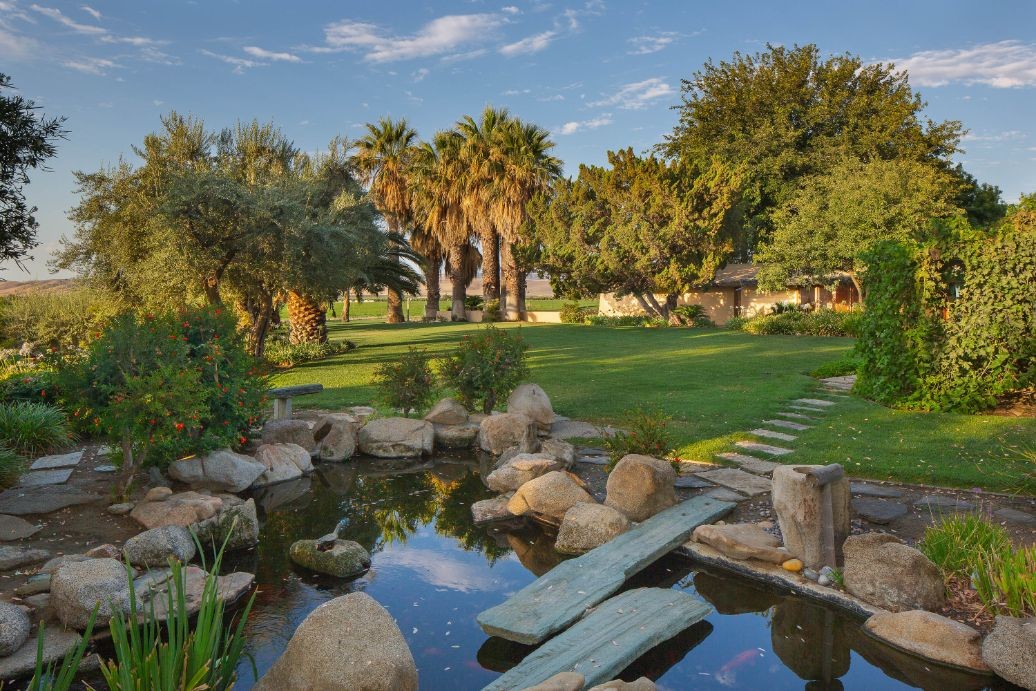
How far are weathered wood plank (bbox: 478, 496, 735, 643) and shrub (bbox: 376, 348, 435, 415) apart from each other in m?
5.11

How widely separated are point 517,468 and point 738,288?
32.8 m

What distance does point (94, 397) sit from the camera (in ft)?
22.3

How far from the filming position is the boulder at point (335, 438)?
8.93 metres

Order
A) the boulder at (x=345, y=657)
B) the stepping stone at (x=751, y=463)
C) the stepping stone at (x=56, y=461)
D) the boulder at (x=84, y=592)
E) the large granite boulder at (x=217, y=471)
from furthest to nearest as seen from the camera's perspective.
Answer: the stepping stone at (x=56, y=461), the stepping stone at (x=751, y=463), the large granite boulder at (x=217, y=471), the boulder at (x=84, y=592), the boulder at (x=345, y=657)

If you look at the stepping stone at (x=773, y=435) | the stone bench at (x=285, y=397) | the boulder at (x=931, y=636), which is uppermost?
the stone bench at (x=285, y=397)

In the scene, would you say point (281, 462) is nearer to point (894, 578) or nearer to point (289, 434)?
point (289, 434)

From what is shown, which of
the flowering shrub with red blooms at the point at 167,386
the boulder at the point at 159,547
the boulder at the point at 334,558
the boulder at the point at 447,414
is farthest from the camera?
the boulder at the point at 447,414

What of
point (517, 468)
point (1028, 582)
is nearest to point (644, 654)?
point (1028, 582)

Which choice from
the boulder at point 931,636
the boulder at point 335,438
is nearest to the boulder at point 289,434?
the boulder at point 335,438

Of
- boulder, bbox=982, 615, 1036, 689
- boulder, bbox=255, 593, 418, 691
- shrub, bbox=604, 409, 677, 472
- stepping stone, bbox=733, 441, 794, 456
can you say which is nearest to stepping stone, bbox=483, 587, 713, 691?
boulder, bbox=255, 593, 418, 691

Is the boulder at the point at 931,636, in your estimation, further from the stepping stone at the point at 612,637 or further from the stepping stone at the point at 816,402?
the stepping stone at the point at 816,402

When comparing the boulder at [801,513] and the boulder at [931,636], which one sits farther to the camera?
the boulder at [801,513]

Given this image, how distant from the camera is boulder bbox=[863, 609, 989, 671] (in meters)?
4.01

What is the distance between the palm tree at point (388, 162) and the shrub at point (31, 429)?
2888 centimetres
